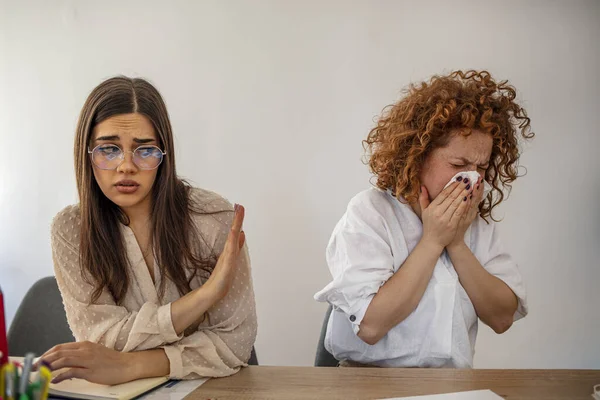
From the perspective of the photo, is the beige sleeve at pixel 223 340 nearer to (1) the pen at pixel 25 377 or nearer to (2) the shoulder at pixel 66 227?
(2) the shoulder at pixel 66 227

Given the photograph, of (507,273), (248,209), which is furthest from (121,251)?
(248,209)

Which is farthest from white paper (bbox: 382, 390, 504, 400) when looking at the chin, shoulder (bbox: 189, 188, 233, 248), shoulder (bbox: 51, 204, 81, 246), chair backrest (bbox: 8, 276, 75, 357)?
chair backrest (bbox: 8, 276, 75, 357)

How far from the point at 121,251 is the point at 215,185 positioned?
1.45m

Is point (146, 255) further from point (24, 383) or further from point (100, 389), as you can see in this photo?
point (24, 383)

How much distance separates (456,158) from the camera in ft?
5.32

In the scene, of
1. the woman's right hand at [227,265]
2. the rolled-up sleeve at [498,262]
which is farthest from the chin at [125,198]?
the rolled-up sleeve at [498,262]

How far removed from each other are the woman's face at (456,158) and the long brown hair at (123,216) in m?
0.63

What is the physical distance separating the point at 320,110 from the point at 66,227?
159cm

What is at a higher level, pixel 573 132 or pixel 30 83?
pixel 30 83

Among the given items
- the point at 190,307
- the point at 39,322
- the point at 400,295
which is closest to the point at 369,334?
the point at 400,295

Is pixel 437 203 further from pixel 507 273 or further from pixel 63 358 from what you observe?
pixel 63 358

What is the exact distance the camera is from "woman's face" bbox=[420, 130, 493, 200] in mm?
1613

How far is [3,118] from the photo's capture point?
3.14m

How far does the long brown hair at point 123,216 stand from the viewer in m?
1.43
